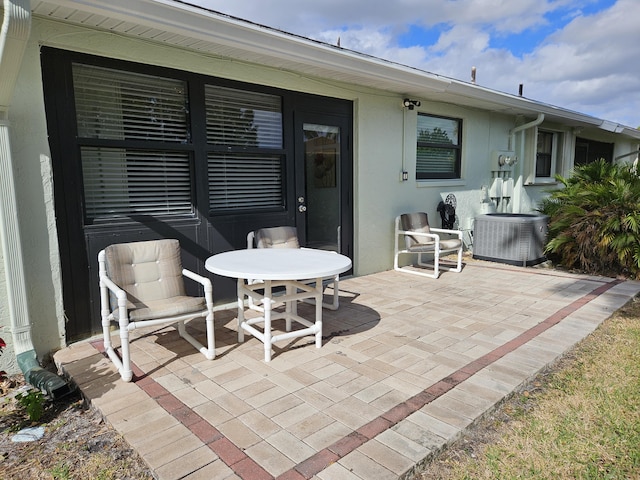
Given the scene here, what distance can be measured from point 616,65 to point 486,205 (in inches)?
909

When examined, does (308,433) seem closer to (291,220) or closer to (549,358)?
(549,358)

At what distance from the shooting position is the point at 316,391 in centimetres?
252

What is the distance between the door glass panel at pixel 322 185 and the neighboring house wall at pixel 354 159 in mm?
314

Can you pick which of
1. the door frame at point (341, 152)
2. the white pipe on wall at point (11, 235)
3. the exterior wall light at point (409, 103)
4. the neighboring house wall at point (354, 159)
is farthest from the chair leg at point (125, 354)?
the exterior wall light at point (409, 103)

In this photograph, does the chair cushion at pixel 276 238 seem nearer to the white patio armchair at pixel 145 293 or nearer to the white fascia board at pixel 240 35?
the white patio armchair at pixel 145 293

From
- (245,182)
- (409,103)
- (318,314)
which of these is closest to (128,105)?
(245,182)

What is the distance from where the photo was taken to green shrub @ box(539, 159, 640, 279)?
5371mm

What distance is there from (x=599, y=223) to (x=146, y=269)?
580cm

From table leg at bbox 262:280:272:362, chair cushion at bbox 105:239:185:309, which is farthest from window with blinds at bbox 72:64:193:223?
table leg at bbox 262:280:272:362

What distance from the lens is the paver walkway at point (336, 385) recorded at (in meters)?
1.90

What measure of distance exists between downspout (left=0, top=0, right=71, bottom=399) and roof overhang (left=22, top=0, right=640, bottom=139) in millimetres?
650

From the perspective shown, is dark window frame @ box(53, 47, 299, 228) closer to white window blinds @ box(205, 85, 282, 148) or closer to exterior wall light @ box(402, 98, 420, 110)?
white window blinds @ box(205, 85, 282, 148)

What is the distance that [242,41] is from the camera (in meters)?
3.50

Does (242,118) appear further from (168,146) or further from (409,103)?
(409,103)
